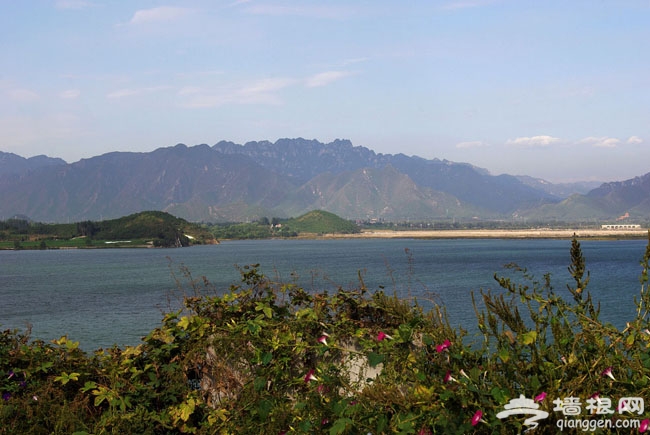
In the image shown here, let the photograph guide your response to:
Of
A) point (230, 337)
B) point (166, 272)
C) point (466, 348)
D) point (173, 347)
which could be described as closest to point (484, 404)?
point (466, 348)

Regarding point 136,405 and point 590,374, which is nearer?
point 590,374

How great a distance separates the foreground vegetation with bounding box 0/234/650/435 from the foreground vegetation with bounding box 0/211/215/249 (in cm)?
15519

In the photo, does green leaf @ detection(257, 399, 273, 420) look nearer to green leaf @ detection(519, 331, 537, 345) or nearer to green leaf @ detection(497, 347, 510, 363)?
green leaf @ detection(497, 347, 510, 363)

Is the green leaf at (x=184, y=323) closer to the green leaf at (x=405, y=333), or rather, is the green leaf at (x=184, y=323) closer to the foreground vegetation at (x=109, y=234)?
the green leaf at (x=405, y=333)

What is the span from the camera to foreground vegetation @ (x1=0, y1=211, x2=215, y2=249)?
155125 mm

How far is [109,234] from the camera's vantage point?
541ft

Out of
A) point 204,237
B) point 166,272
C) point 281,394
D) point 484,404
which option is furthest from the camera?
point 204,237

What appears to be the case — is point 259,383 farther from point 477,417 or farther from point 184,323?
point 477,417

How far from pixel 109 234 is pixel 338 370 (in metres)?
169

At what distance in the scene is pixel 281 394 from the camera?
4.84m

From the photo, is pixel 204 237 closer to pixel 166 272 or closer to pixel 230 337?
pixel 166 272

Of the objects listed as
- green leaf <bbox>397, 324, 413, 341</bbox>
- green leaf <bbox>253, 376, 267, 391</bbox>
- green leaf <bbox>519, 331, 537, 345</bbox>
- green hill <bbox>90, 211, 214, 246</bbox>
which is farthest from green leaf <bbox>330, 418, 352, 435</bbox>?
green hill <bbox>90, 211, 214, 246</bbox>

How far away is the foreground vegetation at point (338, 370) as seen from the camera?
12.3 feet

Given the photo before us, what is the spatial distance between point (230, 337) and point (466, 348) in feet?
6.21
